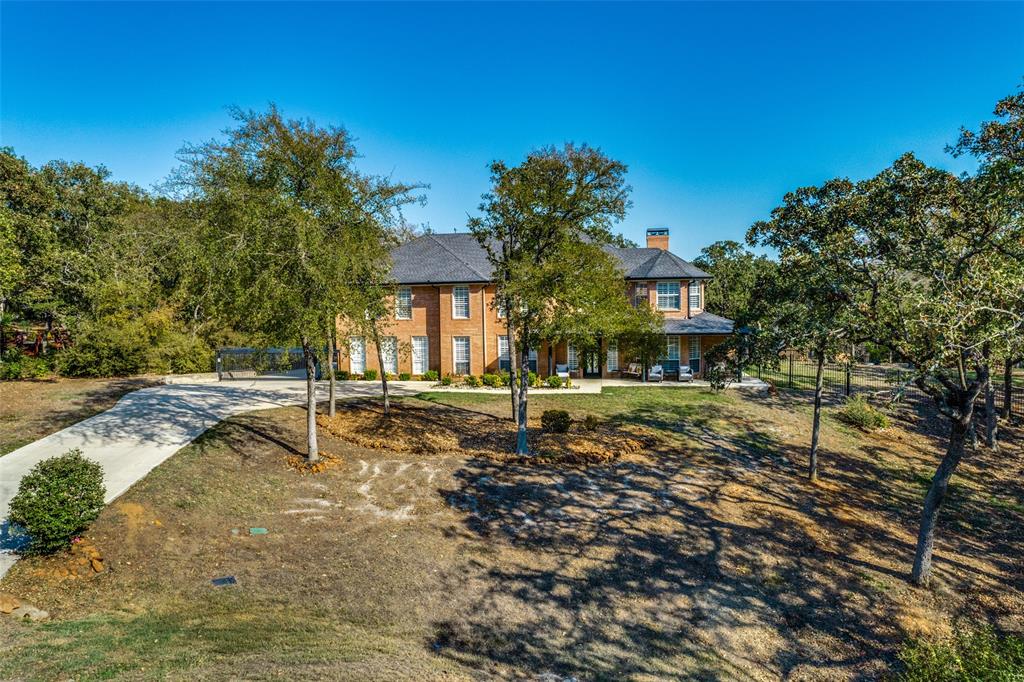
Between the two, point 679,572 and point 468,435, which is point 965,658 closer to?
point 679,572

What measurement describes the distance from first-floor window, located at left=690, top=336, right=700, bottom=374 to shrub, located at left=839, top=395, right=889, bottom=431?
8156 millimetres

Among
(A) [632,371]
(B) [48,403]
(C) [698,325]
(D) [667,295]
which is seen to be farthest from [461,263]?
(B) [48,403]

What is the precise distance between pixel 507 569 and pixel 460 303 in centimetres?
2123

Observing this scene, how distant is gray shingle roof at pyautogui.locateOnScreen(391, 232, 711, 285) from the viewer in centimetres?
3014

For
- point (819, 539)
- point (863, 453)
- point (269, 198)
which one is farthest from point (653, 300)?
point (269, 198)

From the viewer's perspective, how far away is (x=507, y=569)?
10039 mm

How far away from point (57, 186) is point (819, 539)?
128 feet

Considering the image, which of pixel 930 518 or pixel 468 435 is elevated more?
pixel 468 435

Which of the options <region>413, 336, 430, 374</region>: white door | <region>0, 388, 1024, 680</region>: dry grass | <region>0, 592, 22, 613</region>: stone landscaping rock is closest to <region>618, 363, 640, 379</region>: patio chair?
<region>413, 336, 430, 374</region>: white door

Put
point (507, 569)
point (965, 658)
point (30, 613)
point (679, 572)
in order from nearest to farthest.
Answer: point (30, 613)
point (965, 658)
point (507, 569)
point (679, 572)

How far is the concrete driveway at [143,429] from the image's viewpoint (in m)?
12.1

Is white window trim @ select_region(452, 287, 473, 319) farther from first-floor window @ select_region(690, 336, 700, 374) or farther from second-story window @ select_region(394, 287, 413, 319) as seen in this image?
first-floor window @ select_region(690, 336, 700, 374)

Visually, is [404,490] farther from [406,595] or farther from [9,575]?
[9,575]

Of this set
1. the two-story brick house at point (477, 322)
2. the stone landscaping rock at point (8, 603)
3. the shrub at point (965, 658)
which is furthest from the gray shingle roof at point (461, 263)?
the stone landscaping rock at point (8, 603)
